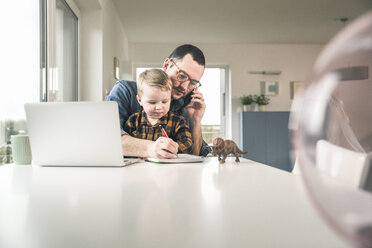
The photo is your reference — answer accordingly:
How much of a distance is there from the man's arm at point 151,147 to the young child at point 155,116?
193mm

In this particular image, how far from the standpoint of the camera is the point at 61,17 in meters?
2.68

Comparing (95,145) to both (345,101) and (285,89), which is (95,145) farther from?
(285,89)

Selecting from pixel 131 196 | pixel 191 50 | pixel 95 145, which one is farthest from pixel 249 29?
pixel 131 196

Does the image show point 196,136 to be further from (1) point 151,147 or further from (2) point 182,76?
(1) point 151,147

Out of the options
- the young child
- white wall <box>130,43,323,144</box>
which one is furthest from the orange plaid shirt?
white wall <box>130,43,323,144</box>

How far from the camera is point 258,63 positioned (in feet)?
21.9

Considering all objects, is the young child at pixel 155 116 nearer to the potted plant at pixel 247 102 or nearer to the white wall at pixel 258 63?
the potted plant at pixel 247 102

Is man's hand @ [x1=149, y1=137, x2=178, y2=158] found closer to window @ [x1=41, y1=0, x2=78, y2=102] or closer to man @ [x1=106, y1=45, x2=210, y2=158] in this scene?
man @ [x1=106, y1=45, x2=210, y2=158]

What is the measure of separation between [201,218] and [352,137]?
215 millimetres

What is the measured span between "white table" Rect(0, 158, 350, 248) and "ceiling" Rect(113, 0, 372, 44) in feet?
12.9

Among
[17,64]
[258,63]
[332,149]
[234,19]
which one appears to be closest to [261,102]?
[258,63]

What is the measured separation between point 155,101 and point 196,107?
300 mm

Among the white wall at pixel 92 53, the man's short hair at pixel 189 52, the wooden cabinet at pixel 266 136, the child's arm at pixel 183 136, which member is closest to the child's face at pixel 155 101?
the child's arm at pixel 183 136

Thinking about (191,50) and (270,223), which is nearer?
(270,223)
